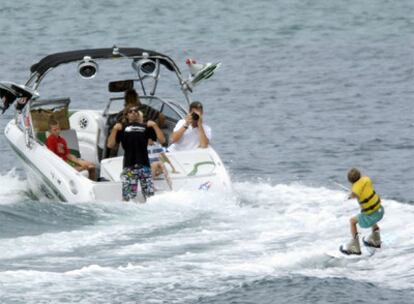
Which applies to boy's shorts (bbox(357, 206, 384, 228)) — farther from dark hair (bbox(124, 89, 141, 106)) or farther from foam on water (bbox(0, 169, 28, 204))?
foam on water (bbox(0, 169, 28, 204))

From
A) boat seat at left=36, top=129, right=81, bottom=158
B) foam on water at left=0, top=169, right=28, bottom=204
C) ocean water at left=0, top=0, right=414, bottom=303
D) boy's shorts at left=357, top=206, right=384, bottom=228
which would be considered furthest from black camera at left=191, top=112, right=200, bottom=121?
boy's shorts at left=357, top=206, right=384, bottom=228

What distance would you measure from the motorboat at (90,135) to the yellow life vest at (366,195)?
295 centimetres

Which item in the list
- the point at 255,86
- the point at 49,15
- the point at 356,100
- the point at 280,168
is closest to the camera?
the point at 280,168

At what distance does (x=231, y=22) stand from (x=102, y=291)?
28.3m

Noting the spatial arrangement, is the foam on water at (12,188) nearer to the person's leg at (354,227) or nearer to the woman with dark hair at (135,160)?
the woman with dark hair at (135,160)

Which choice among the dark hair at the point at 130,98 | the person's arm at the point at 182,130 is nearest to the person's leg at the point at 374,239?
the person's arm at the point at 182,130

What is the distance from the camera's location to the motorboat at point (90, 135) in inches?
709

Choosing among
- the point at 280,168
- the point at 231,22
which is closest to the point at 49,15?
the point at 231,22

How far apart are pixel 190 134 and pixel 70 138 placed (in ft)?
6.85

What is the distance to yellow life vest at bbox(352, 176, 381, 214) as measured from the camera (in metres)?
15.3

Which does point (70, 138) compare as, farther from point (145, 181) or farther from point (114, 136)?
point (145, 181)

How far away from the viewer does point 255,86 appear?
31.8 m

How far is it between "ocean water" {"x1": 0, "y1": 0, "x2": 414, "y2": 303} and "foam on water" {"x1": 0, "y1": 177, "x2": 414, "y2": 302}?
0.07ft

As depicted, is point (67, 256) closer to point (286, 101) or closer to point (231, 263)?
point (231, 263)
